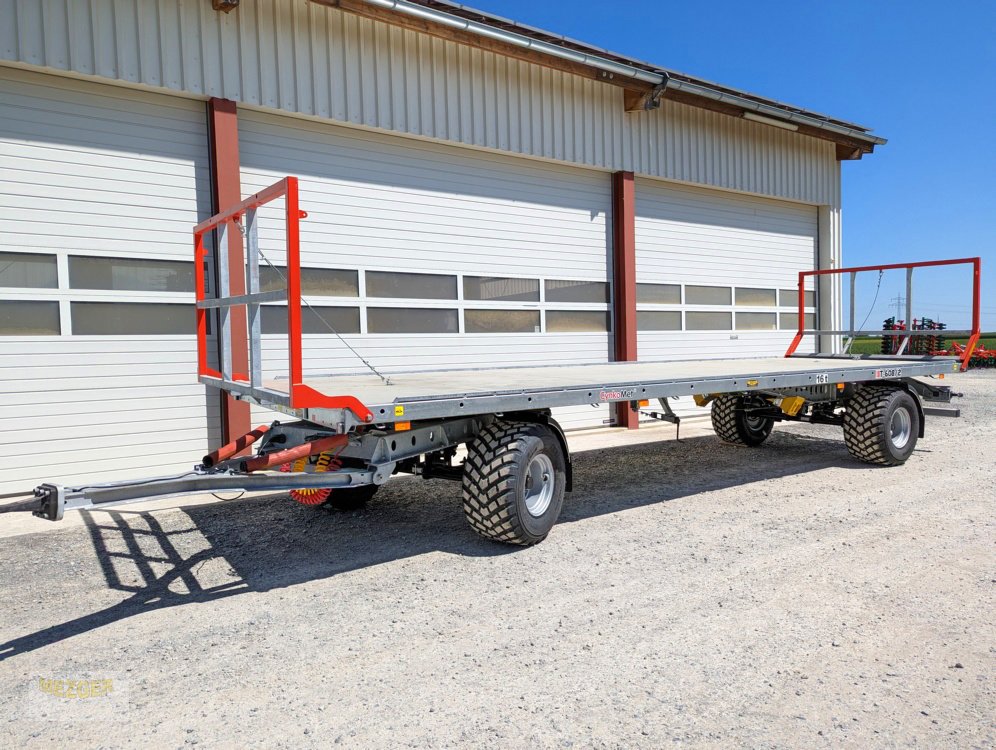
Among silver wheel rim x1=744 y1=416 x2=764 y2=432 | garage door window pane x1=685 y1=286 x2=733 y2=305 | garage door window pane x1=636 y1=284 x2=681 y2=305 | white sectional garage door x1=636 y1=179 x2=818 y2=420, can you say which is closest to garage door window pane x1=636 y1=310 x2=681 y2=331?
white sectional garage door x1=636 y1=179 x2=818 y2=420

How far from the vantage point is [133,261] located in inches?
292

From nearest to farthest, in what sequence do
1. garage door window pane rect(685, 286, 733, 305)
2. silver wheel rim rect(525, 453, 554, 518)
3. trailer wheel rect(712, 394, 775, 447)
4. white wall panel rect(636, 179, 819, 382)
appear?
silver wheel rim rect(525, 453, 554, 518), trailer wheel rect(712, 394, 775, 447), white wall panel rect(636, 179, 819, 382), garage door window pane rect(685, 286, 733, 305)

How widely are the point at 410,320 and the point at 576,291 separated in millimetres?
2924

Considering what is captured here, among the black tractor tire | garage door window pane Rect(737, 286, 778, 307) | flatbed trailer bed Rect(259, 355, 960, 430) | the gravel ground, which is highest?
garage door window pane Rect(737, 286, 778, 307)

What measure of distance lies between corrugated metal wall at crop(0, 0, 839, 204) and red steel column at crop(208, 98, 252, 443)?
0.28 m

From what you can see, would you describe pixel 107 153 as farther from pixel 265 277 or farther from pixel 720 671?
pixel 720 671

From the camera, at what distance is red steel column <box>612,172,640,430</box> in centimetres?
1120

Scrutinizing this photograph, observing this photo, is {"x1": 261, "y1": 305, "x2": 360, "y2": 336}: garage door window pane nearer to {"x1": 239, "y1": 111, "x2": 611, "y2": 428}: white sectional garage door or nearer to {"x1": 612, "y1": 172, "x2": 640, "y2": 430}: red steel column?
{"x1": 239, "y1": 111, "x2": 611, "y2": 428}: white sectional garage door

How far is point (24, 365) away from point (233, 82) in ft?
11.6

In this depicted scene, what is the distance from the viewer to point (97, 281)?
7203 mm

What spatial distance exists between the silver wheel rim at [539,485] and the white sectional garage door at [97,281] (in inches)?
169

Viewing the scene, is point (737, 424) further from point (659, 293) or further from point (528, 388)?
point (528, 388)

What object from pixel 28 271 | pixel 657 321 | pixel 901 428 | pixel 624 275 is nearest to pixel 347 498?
pixel 28 271

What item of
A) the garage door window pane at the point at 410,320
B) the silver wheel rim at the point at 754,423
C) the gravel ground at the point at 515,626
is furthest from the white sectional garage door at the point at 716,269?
the gravel ground at the point at 515,626
